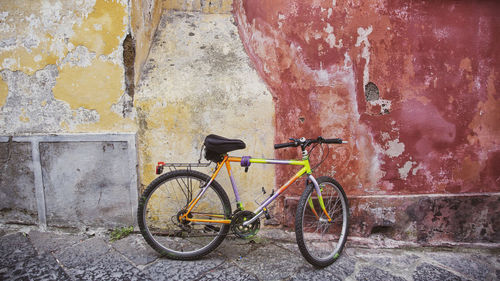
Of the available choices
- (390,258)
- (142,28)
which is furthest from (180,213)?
(390,258)

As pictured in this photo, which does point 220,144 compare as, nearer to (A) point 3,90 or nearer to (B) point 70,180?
(B) point 70,180

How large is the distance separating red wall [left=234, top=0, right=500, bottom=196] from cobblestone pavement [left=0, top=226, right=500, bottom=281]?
0.72 meters

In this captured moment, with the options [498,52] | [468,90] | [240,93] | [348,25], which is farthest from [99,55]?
[498,52]

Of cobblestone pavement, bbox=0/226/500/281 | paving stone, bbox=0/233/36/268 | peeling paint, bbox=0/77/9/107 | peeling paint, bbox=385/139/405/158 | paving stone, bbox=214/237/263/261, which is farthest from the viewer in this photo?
peeling paint, bbox=385/139/405/158

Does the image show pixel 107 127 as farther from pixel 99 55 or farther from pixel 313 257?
pixel 313 257

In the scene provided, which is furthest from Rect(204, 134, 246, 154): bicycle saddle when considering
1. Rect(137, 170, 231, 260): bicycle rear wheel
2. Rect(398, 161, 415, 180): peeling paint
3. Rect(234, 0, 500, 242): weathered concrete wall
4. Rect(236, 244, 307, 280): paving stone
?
Rect(398, 161, 415, 180): peeling paint

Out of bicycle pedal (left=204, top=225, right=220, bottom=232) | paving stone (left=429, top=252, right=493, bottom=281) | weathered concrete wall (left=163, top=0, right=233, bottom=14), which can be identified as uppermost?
weathered concrete wall (left=163, top=0, right=233, bottom=14)

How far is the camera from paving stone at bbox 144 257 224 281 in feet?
8.88

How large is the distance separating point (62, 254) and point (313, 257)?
2390 mm

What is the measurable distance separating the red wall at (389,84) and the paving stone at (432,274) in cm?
81

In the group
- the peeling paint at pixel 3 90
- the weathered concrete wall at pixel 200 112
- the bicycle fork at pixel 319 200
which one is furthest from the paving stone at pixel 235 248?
the peeling paint at pixel 3 90

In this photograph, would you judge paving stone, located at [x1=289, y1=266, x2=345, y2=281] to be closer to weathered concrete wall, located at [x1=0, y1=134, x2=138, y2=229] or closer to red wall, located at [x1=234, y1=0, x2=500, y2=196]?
red wall, located at [x1=234, y1=0, x2=500, y2=196]

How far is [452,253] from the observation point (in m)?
3.34

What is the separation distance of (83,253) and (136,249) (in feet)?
1.61
